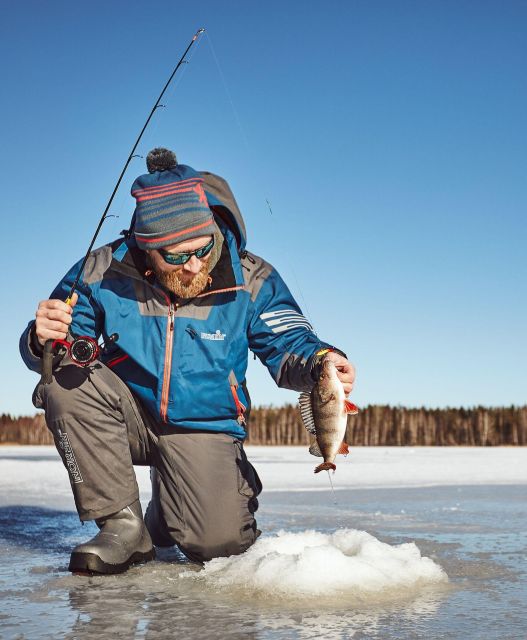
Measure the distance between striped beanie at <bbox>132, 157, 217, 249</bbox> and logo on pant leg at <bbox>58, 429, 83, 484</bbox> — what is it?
2.75 ft

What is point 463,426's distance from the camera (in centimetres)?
2028

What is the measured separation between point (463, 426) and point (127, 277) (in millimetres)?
18038

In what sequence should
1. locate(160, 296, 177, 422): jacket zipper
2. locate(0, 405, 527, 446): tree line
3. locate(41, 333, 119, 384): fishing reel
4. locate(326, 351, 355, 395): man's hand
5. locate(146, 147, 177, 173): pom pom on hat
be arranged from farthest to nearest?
locate(0, 405, 527, 446): tree line → locate(146, 147, 177, 173): pom pom on hat → locate(160, 296, 177, 422): jacket zipper → locate(41, 333, 119, 384): fishing reel → locate(326, 351, 355, 395): man's hand

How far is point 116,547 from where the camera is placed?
293 centimetres

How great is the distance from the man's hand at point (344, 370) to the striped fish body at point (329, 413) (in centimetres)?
8

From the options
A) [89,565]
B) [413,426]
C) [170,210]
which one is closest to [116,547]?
[89,565]

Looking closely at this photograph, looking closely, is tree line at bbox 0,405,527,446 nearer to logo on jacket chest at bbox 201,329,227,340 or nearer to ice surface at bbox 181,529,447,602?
logo on jacket chest at bbox 201,329,227,340

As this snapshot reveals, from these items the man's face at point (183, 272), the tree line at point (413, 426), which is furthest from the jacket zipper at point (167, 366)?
the tree line at point (413, 426)

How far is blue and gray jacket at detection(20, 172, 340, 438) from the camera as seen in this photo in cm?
326

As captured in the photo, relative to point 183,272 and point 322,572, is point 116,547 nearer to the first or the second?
point 322,572

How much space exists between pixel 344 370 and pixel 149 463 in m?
1.05

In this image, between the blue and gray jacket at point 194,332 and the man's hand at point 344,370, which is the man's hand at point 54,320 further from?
the man's hand at point 344,370

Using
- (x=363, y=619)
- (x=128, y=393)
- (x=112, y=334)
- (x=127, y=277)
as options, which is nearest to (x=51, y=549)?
(x=128, y=393)

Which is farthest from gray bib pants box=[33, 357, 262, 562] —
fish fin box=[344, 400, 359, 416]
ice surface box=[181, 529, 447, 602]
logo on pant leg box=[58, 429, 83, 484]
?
fish fin box=[344, 400, 359, 416]
